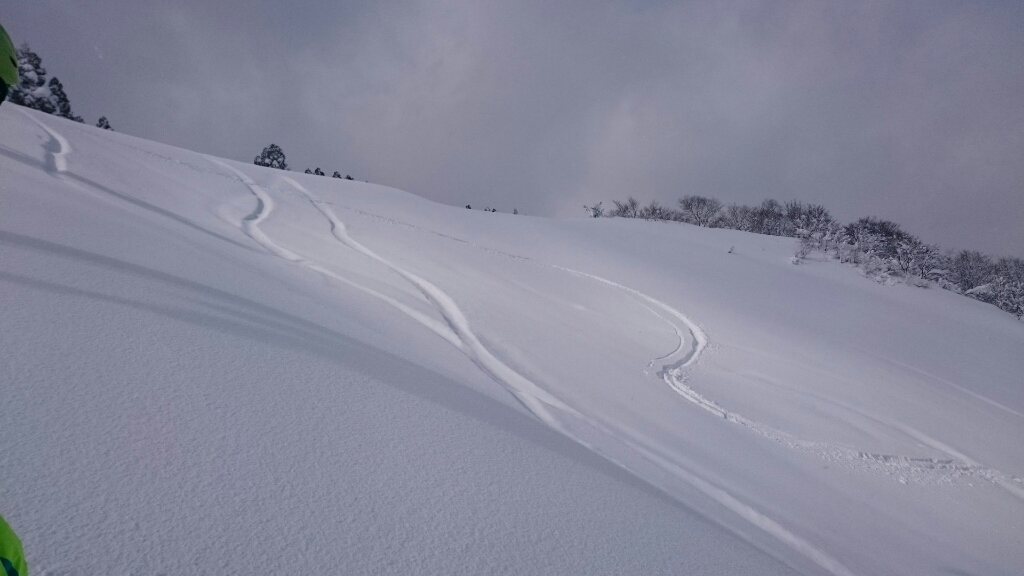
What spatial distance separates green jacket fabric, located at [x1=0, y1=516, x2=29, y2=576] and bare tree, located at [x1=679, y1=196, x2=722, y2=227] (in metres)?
27.8

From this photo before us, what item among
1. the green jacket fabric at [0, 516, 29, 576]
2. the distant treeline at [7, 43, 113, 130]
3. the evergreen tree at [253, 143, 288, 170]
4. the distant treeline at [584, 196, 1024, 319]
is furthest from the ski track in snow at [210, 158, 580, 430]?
the evergreen tree at [253, 143, 288, 170]

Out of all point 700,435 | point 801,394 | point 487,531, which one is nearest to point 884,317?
point 801,394

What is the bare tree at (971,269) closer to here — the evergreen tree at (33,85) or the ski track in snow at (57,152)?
the ski track in snow at (57,152)

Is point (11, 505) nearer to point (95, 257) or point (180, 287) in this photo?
point (180, 287)

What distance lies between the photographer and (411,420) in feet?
6.54

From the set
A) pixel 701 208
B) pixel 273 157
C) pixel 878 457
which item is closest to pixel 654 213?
pixel 701 208

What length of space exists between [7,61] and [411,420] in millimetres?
1599

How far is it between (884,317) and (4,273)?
39.1ft

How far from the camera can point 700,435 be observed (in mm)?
3418

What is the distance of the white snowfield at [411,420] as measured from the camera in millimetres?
1191

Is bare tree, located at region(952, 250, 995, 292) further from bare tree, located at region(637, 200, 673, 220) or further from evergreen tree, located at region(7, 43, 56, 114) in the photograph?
evergreen tree, located at region(7, 43, 56, 114)

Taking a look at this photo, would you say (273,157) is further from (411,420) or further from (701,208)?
(411,420)

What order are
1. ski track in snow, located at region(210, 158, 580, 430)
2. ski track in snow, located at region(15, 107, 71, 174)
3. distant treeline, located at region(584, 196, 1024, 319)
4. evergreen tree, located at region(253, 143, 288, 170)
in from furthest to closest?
evergreen tree, located at region(253, 143, 288, 170) < distant treeline, located at region(584, 196, 1024, 319) < ski track in snow, located at region(15, 107, 71, 174) < ski track in snow, located at region(210, 158, 580, 430)

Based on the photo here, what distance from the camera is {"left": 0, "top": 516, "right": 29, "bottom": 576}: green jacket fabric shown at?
41 centimetres
